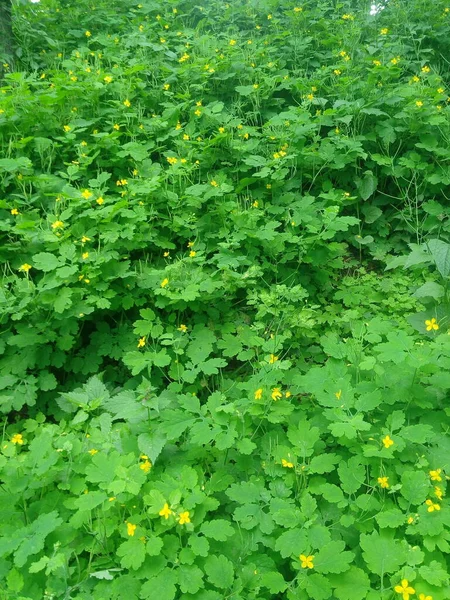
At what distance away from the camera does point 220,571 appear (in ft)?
5.63

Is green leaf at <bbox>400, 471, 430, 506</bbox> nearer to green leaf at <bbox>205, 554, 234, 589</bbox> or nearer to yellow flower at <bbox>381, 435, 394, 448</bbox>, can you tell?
yellow flower at <bbox>381, 435, 394, 448</bbox>

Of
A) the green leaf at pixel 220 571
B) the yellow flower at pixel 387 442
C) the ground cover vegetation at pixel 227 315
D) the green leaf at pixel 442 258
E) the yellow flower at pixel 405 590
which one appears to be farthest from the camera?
the green leaf at pixel 442 258

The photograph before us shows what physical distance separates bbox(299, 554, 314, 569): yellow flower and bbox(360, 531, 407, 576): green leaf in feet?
0.66

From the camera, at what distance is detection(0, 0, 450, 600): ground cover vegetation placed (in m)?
1.82

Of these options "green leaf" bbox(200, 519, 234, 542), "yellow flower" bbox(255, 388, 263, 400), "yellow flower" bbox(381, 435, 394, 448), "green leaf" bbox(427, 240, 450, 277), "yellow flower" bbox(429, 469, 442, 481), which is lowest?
"green leaf" bbox(200, 519, 234, 542)

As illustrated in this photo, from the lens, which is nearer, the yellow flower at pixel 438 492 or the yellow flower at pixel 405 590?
the yellow flower at pixel 405 590

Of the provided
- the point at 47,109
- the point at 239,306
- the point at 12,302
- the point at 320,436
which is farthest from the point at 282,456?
the point at 47,109

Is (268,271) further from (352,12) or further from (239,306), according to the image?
(352,12)

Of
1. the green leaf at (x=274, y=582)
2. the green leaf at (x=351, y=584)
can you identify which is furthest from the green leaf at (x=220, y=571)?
the green leaf at (x=351, y=584)

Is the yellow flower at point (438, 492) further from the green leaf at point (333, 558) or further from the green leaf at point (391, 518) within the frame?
the green leaf at point (333, 558)

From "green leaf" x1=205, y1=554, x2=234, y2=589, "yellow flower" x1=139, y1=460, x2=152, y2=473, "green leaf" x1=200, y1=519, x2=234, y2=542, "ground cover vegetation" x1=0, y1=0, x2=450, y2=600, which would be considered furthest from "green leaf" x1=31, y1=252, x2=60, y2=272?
"green leaf" x1=205, y1=554, x2=234, y2=589

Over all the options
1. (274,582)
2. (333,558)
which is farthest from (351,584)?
(274,582)

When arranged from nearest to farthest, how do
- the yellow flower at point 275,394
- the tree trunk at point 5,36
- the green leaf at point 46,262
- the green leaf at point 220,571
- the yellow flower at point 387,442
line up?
the green leaf at point 220,571
the yellow flower at point 387,442
the yellow flower at point 275,394
the green leaf at point 46,262
the tree trunk at point 5,36

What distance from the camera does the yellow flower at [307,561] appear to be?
1678 millimetres
